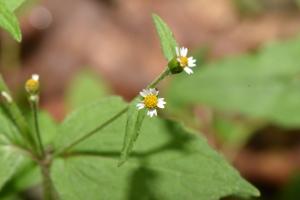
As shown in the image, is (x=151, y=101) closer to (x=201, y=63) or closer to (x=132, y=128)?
(x=132, y=128)

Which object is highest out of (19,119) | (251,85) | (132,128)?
(251,85)

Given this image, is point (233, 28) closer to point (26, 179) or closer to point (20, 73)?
point (20, 73)

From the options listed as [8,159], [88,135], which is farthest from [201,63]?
[8,159]

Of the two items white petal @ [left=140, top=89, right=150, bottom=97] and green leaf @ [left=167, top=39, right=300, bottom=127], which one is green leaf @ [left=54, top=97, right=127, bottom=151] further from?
green leaf @ [left=167, top=39, right=300, bottom=127]

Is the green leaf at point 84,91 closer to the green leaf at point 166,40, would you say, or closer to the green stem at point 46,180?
the green stem at point 46,180

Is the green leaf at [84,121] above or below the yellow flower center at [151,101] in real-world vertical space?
below

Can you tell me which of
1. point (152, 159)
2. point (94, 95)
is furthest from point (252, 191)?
point (94, 95)

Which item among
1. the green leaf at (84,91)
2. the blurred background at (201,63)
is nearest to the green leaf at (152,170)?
the blurred background at (201,63)
